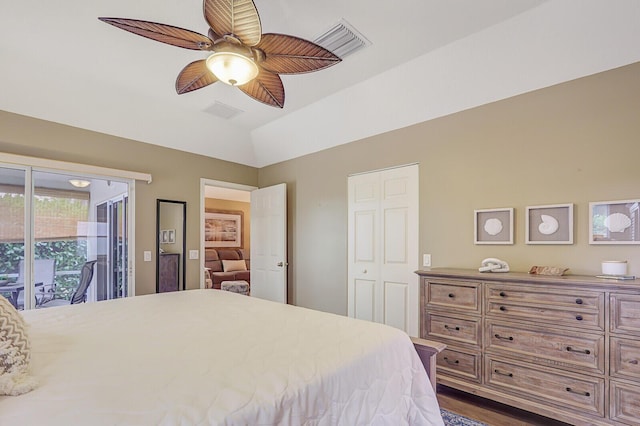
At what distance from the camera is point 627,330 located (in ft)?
6.01

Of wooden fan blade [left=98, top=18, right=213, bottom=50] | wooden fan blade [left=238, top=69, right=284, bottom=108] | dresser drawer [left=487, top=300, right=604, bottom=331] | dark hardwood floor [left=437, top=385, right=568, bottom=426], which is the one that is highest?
wooden fan blade [left=98, top=18, right=213, bottom=50]

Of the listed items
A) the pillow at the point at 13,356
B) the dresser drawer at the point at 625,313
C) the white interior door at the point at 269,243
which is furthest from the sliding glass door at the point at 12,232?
the dresser drawer at the point at 625,313

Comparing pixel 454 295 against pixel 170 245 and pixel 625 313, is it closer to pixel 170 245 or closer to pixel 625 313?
pixel 625 313

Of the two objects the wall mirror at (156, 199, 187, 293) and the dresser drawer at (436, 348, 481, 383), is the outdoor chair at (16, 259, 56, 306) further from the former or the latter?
the dresser drawer at (436, 348, 481, 383)

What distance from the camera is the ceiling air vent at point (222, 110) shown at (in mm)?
3561

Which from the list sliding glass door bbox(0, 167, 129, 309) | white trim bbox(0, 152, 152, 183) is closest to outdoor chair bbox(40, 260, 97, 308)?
sliding glass door bbox(0, 167, 129, 309)

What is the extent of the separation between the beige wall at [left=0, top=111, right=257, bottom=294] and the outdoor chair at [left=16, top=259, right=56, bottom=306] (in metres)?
0.74

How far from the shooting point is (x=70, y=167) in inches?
124

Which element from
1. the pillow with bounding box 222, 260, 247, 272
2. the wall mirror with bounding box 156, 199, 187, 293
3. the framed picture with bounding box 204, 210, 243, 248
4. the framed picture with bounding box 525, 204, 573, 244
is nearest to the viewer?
the framed picture with bounding box 525, 204, 573, 244

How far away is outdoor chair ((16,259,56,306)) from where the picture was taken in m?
2.95

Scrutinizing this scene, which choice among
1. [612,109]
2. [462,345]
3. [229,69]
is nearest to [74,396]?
[229,69]

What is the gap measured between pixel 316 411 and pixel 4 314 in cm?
119

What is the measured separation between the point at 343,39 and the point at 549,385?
2.77 metres

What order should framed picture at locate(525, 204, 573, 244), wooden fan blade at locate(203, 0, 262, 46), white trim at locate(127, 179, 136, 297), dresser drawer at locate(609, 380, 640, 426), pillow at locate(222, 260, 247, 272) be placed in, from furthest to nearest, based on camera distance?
pillow at locate(222, 260, 247, 272), white trim at locate(127, 179, 136, 297), framed picture at locate(525, 204, 573, 244), dresser drawer at locate(609, 380, 640, 426), wooden fan blade at locate(203, 0, 262, 46)
